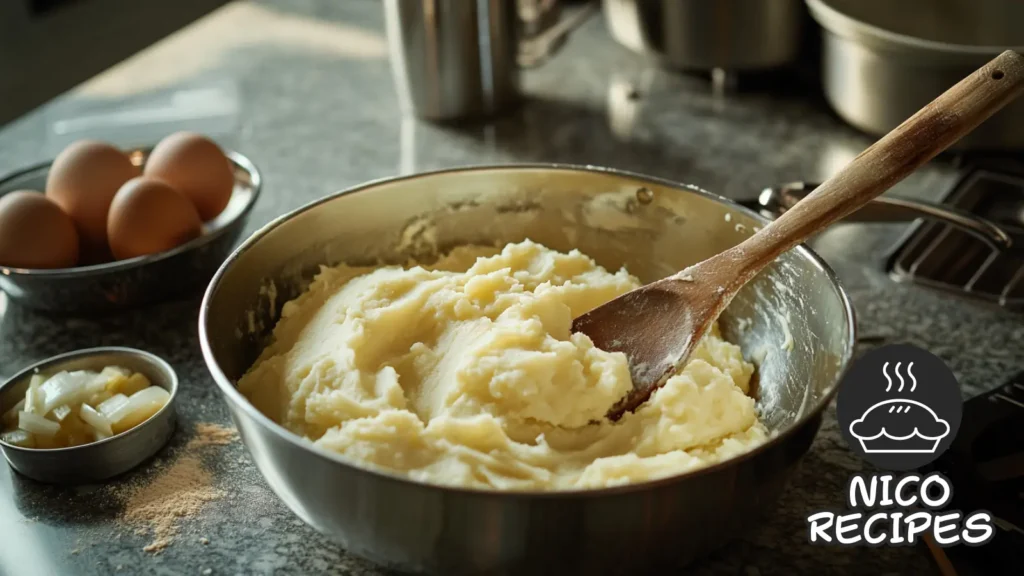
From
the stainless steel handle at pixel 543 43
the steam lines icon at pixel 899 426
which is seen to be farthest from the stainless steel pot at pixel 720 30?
the steam lines icon at pixel 899 426

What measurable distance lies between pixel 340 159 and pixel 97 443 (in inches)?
35.0

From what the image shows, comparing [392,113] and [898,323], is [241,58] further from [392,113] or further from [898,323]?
[898,323]

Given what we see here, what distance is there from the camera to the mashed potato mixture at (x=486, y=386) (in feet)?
3.05

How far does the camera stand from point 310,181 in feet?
5.75

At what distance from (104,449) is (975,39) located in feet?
5.55

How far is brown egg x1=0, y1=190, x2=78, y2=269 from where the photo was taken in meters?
1.32

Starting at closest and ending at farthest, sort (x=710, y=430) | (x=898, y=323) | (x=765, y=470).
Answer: (x=765, y=470)
(x=710, y=430)
(x=898, y=323)

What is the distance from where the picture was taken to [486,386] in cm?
101

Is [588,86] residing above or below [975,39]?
below

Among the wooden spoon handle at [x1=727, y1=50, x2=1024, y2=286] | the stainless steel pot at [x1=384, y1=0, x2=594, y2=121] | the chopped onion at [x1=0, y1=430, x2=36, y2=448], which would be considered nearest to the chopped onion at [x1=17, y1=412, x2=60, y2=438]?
the chopped onion at [x1=0, y1=430, x2=36, y2=448]

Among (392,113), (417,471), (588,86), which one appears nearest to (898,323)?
(417,471)

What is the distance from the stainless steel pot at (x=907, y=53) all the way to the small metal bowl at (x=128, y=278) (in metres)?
1.06

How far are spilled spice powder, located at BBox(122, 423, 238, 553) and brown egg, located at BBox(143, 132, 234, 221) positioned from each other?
0.46 m

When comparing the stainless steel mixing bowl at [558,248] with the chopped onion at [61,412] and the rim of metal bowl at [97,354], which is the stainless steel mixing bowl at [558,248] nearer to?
the rim of metal bowl at [97,354]
